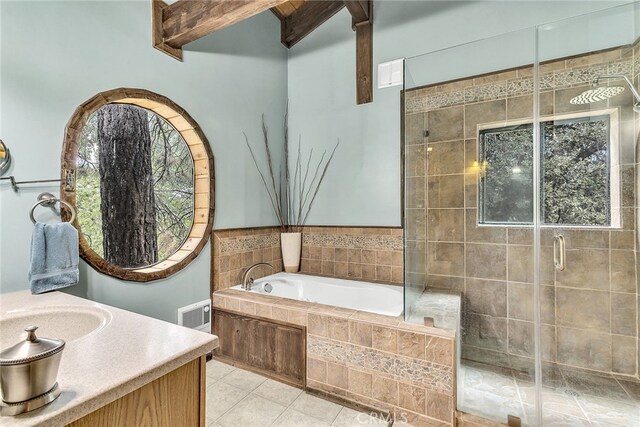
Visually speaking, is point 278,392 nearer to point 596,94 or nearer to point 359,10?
point 596,94

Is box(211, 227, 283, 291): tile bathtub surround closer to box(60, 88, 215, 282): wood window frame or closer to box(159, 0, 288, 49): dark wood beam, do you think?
box(60, 88, 215, 282): wood window frame

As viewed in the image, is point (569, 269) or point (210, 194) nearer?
point (569, 269)

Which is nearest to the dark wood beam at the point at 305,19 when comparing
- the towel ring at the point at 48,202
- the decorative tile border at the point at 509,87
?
the decorative tile border at the point at 509,87

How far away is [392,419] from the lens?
1732 millimetres

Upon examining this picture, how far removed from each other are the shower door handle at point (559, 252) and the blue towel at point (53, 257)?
307cm

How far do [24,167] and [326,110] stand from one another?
8.17 feet

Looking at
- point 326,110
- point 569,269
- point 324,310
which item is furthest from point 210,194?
point 569,269

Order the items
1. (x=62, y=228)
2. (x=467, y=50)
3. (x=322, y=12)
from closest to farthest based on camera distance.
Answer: (x=62, y=228) → (x=467, y=50) → (x=322, y=12)

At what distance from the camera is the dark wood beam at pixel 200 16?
1821 mm

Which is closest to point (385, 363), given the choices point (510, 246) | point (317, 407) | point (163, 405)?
point (317, 407)

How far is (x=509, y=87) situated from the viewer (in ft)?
7.88

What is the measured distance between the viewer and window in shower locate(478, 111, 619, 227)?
6.70 ft

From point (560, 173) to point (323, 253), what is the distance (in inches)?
84.8

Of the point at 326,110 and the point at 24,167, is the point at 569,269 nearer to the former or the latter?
the point at 326,110
